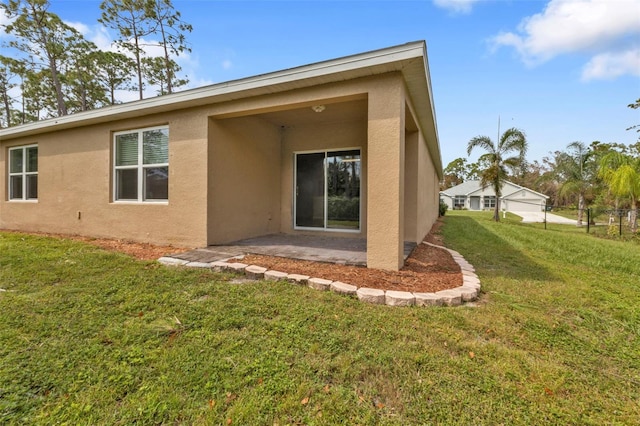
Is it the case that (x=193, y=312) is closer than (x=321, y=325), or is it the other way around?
(x=321, y=325)

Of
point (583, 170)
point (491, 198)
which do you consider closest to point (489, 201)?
point (491, 198)

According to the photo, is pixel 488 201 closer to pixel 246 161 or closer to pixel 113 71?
pixel 246 161

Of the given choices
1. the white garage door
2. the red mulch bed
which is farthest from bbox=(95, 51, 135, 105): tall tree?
the white garage door

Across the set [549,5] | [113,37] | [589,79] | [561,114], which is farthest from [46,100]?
[561,114]

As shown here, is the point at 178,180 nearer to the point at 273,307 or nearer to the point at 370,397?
the point at 273,307

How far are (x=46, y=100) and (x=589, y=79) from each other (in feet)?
91.4

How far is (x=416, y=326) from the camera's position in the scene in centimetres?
247

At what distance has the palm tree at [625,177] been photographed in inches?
437

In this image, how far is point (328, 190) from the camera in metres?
7.07

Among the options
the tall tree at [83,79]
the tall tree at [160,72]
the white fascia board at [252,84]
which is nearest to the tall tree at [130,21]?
the tall tree at [160,72]

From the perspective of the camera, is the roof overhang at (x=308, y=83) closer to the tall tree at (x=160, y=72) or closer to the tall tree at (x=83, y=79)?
the tall tree at (x=160, y=72)

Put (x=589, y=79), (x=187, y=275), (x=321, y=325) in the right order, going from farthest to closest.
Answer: (x=589, y=79) → (x=187, y=275) → (x=321, y=325)

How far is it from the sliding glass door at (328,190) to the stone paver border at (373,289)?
3292 millimetres

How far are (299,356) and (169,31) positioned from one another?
1830 centimetres
